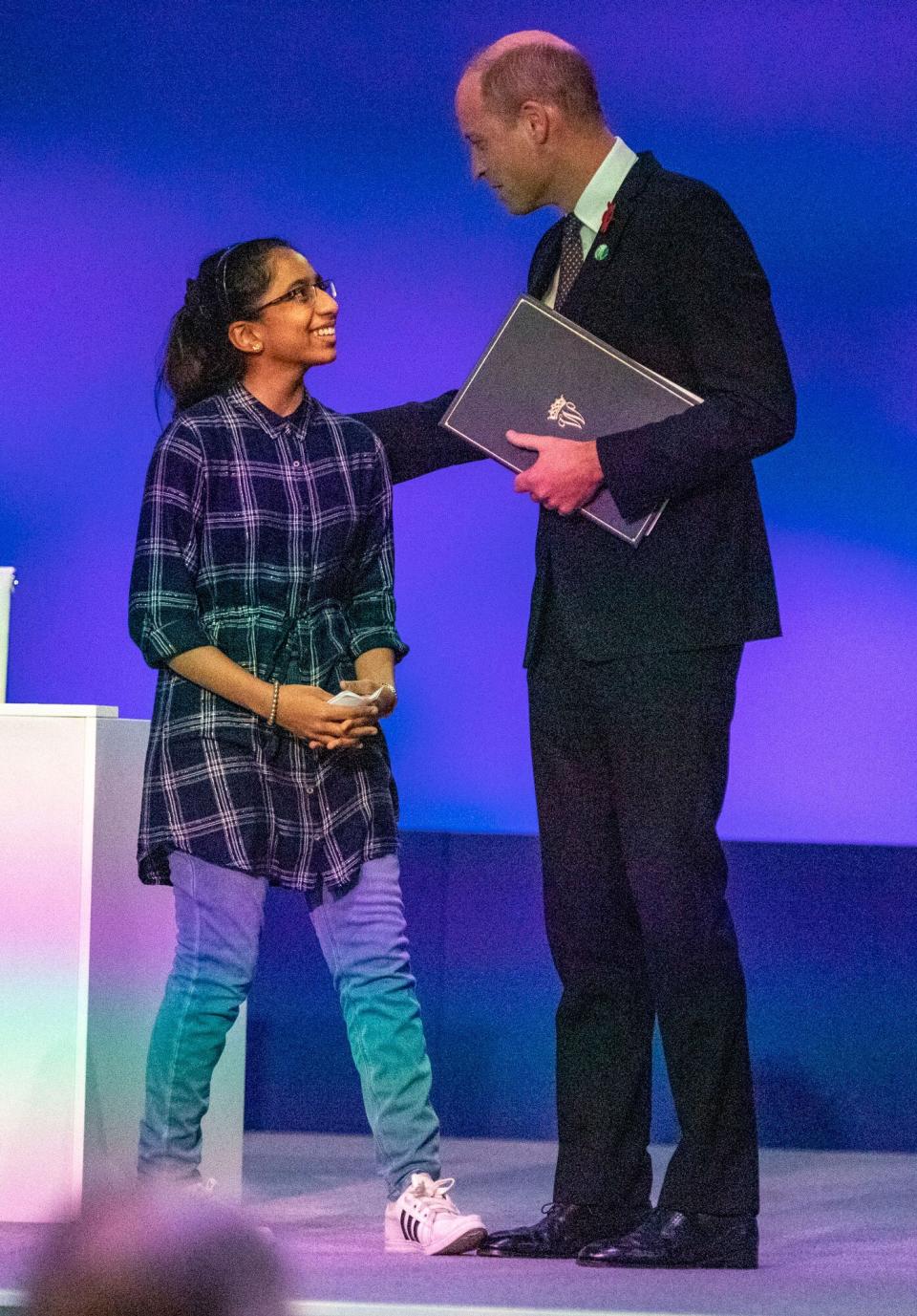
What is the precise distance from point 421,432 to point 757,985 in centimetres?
139

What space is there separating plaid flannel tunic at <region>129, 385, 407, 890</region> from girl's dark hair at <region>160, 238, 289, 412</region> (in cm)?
7

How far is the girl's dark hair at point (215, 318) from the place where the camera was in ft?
8.71

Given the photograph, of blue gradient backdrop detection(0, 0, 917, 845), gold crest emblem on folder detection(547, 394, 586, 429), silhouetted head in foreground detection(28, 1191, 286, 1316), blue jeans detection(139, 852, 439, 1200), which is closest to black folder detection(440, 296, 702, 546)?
gold crest emblem on folder detection(547, 394, 586, 429)

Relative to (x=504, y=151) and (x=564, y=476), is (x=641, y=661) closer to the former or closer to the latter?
(x=564, y=476)

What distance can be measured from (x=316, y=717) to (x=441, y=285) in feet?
5.48

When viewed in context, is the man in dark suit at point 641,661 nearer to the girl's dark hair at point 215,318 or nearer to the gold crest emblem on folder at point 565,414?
the gold crest emblem on folder at point 565,414

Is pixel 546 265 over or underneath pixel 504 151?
underneath

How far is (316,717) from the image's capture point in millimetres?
2445

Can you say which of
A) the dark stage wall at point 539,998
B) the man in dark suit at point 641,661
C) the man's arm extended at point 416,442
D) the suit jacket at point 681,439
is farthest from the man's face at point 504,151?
the dark stage wall at point 539,998

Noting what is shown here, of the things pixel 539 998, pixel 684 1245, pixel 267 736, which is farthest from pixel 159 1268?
pixel 539 998

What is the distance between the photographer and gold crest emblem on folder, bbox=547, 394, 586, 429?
241 cm

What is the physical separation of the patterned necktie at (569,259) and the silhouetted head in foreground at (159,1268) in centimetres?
176

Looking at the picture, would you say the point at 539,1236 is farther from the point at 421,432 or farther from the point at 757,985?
the point at 757,985

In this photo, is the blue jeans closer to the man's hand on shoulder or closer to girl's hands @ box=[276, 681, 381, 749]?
girl's hands @ box=[276, 681, 381, 749]
